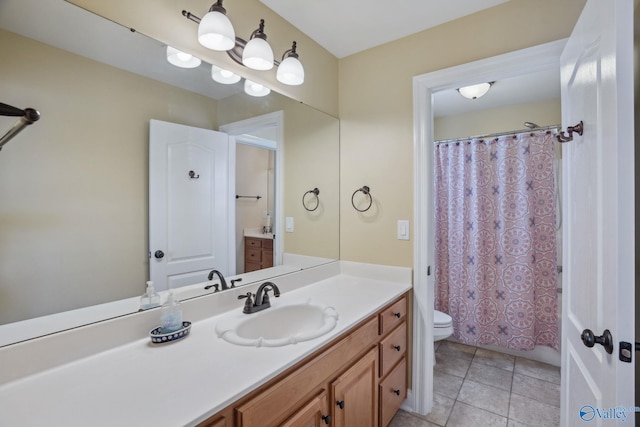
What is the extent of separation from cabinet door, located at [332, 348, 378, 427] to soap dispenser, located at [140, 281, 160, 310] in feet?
2.52

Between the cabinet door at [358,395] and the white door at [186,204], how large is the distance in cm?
75

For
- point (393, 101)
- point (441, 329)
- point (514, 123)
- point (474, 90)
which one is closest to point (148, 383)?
point (393, 101)

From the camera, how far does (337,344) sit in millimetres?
1143

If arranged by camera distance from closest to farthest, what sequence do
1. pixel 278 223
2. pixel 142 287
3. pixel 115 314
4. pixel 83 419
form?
pixel 83 419 < pixel 115 314 < pixel 142 287 < pixel 278 223

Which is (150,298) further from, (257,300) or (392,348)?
(392,348)

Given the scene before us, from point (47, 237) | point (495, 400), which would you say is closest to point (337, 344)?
point (47, 237)

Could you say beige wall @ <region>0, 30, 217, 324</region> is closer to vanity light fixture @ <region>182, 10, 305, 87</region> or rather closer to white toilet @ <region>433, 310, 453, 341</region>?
vanity light fixture @ <region>182, 10, 305, 87</region>

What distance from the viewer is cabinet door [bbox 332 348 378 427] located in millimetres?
1139

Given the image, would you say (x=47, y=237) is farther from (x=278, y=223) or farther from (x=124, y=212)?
(x=278, y=223)

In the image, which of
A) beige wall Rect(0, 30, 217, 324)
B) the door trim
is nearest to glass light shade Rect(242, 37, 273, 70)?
beige wall Rect(0, 30, 217, 324)

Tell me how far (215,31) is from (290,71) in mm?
477

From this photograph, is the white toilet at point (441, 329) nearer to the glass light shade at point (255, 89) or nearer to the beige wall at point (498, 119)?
the beige wall at point (498, 119)

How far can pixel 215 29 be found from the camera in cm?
119

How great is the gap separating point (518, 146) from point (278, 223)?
2.18 meters
